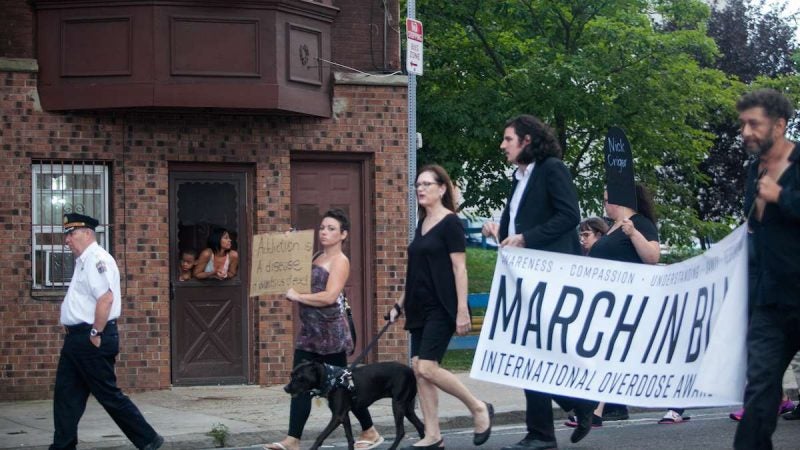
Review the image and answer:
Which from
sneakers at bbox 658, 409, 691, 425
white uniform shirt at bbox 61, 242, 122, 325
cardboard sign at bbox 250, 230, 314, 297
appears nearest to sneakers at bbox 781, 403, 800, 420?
sneakers at bbox 658, 409, 691, 425

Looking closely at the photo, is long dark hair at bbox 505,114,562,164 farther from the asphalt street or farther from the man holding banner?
the asphalt street

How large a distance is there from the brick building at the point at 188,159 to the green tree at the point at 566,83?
530 cm

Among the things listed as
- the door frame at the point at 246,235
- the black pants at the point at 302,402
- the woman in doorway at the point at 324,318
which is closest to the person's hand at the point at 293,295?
the woman in doorway at the point at 324,318

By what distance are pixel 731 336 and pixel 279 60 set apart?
829cm

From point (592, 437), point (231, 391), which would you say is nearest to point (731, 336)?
point (592, 437)

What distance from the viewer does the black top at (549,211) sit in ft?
27.1

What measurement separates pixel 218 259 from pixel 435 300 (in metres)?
6.72

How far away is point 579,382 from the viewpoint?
26.2 feet

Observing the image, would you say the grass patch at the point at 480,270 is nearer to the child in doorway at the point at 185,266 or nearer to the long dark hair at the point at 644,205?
the child in doorway at the point at 185,266

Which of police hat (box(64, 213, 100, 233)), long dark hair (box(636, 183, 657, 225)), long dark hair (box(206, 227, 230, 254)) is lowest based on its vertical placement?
long dark hair (box(206, 227, 230, 254))

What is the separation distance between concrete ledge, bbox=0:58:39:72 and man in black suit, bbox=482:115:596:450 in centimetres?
718

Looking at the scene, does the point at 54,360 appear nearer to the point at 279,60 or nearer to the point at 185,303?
the point at 185,303

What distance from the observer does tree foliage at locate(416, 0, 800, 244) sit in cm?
2072

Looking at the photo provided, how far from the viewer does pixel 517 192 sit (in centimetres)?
853
